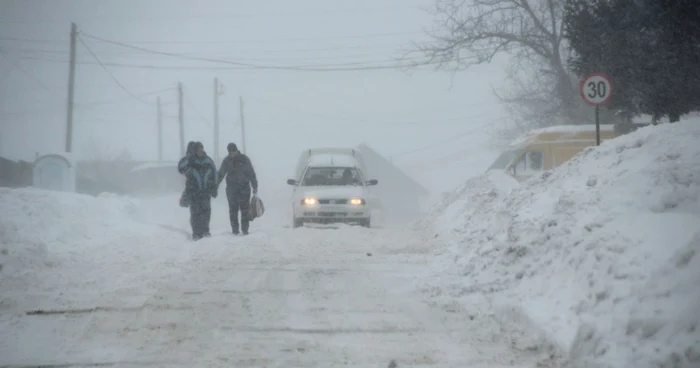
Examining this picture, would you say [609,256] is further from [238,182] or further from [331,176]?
[331,176]

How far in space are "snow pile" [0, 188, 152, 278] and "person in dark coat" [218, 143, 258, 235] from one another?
1678mm

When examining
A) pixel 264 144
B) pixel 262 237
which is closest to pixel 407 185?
pixel 262 237

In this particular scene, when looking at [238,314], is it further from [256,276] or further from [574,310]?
[574,310]

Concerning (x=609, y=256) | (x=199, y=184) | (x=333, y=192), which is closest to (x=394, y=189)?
(x=333, y=192)

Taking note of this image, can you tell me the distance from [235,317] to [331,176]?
10.6 metres

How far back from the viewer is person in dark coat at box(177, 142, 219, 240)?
11602mm

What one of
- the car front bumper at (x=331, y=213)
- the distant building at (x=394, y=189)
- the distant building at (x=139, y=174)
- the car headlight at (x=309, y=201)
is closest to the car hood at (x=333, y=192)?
the car headlight at (x=309, y=201)

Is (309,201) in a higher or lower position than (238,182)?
lower

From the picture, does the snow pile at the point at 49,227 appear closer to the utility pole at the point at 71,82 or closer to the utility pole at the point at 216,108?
the utility pole at the point at 71,82

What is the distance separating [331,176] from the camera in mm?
16078

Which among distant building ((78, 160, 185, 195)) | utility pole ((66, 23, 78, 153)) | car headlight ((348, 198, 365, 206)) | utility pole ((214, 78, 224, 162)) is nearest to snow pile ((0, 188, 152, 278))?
car headlight ((348, 198, 365, 206))

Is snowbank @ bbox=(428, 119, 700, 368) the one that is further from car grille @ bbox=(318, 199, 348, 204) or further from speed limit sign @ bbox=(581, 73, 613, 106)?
car grille @ bbox=(318, 199, 348, 204)

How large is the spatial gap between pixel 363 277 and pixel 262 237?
13.9 feet

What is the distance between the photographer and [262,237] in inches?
454
